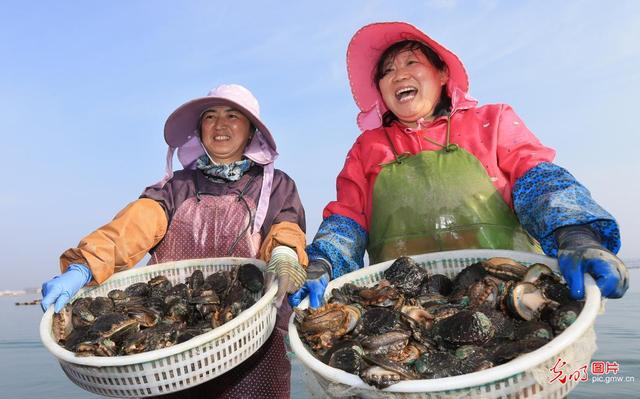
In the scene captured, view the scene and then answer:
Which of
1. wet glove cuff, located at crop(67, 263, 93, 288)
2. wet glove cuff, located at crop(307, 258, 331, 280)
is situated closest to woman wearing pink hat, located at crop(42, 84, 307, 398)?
wet glove cuff, located at crop(67, 263, 93, 288)

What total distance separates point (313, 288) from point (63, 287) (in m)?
1.87

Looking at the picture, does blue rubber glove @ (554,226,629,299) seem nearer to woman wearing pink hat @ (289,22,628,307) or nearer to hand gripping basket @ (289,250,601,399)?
hand gripping basket @ (289,250,601,399)

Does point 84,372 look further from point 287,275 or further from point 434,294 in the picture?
point 434,294

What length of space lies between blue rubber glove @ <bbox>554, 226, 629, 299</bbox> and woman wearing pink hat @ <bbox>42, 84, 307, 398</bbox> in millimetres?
1845

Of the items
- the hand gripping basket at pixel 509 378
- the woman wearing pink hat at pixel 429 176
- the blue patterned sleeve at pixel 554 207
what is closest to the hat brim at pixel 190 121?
the woman wearing pink hat at pixel 429 176

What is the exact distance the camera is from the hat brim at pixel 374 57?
4207 mm

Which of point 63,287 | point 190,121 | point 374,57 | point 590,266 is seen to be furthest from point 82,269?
point 590,266

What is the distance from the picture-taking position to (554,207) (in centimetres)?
300

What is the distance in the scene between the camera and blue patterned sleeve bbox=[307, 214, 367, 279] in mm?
3795

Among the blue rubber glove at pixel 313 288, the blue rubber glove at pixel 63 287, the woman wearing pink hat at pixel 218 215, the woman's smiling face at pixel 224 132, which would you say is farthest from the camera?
the woman's smiling face at pixel 224 132

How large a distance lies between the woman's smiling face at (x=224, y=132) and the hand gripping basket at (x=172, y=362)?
2.08 meters

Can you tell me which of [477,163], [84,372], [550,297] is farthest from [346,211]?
[84,372]

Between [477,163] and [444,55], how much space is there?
3.66 feet

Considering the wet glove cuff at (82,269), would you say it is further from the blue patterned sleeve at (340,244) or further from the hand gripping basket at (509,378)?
the hand gripping basket at (509,378)
